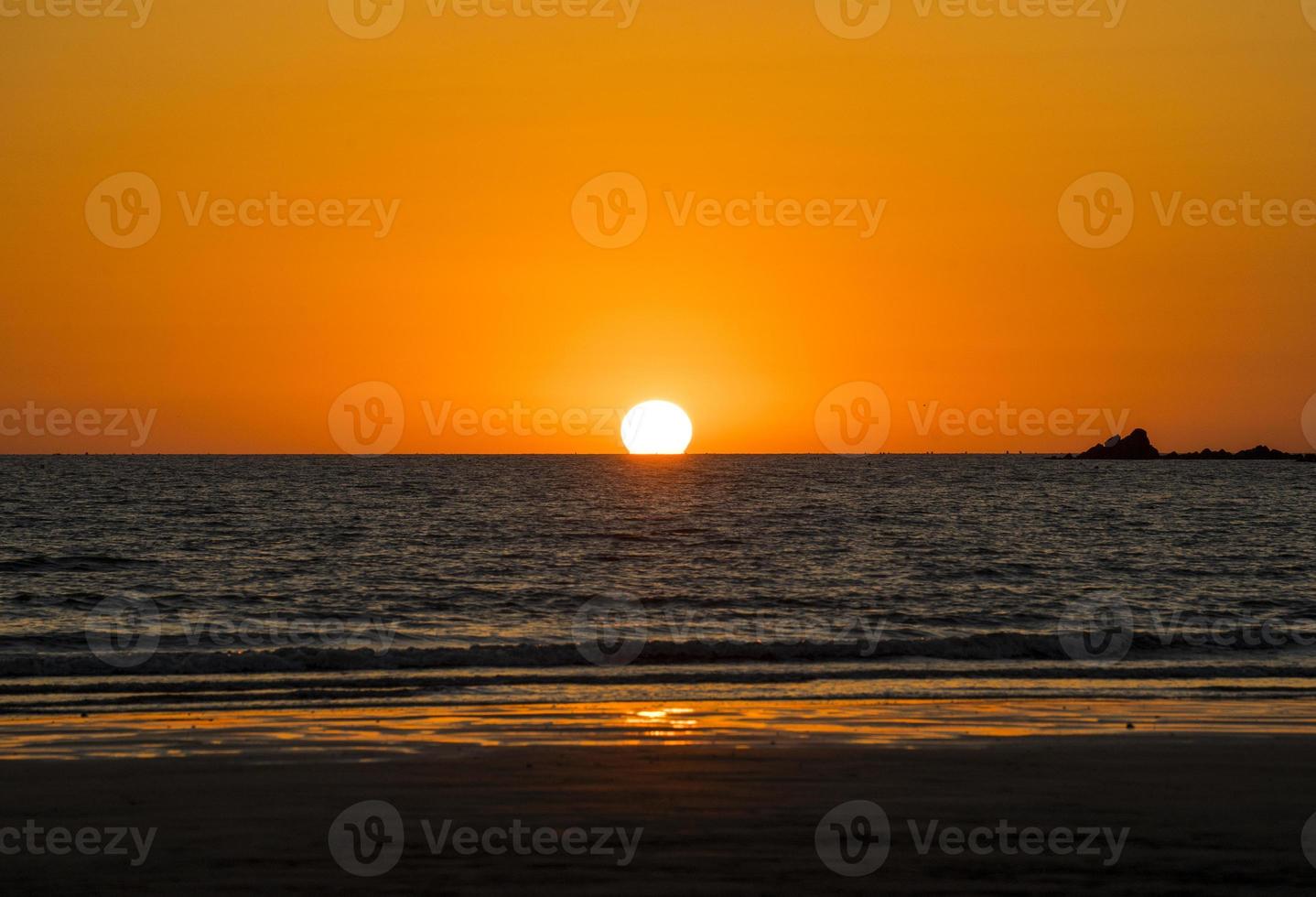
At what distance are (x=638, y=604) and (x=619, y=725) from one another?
19686mm

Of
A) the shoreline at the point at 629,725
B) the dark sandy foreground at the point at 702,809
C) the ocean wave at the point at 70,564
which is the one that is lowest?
the dark sandy foreground at the point at 702,809

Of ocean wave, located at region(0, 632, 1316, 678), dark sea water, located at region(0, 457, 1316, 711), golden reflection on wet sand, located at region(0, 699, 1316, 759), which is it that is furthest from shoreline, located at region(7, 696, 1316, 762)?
ocean wave, located at region(0, 632, 1316, 678)

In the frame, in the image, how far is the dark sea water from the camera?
75.8 ft

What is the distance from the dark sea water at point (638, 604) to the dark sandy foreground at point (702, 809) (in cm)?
547

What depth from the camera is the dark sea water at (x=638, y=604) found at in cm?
2309

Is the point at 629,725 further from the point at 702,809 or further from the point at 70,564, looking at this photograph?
the point at 70,564

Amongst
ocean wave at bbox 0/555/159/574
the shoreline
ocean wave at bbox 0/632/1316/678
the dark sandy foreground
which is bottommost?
the dark sandy foreground

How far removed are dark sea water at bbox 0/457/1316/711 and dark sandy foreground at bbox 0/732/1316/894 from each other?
17.9 feet

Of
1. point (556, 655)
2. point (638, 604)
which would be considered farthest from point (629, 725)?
point (638, 604)

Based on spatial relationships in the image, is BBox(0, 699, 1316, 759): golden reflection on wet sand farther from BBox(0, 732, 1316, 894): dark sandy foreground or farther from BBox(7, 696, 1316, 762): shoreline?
BBox(0, 732, 1316, 894): dark sandy foreground

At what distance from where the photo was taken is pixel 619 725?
17.7 meters

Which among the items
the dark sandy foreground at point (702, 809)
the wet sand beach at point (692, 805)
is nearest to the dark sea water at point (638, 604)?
the wet sand beach at point (692, 805)

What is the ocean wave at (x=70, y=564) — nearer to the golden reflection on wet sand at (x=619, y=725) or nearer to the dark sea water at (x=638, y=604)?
the dark sea water at (x=638, y=604)

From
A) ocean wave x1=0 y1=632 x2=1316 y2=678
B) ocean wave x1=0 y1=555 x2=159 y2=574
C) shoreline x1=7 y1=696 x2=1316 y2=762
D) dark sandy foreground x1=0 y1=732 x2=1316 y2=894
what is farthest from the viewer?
ocean wave x1=0 y1=555 x2=159 y2=574
